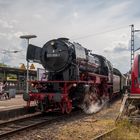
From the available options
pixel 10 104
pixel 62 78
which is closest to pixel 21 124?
pixel 62 78

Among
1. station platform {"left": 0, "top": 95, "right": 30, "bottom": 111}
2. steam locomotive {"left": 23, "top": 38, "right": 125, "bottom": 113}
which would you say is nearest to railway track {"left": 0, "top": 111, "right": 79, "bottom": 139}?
steam locomotive {"left": 23, "top": 38, "right": 125, "bottom": 113}

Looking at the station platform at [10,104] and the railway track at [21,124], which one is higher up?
the station platform at [10,104]

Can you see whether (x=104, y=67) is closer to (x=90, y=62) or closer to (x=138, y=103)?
(x=90, y=62)

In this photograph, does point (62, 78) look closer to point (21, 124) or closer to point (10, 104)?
point (21, 124)

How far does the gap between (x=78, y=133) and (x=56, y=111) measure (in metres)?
7.70

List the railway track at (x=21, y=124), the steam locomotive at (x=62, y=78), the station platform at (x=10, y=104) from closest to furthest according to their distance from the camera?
the railway track at (x=21, y=124), the steam locomotive at (x=62, y=78), the station platform at (x=10, y=104)

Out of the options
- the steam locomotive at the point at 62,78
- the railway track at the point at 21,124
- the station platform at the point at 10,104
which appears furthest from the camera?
the station platform at the point at 10,104

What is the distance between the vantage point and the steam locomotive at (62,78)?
17.9 metres

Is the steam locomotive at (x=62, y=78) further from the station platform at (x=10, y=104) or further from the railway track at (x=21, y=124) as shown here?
the station platform at (x=10, y=104)

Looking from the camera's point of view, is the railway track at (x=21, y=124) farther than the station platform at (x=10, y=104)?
No

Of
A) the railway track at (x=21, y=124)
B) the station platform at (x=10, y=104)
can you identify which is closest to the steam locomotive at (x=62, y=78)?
the railway track at (x=21, y=124)

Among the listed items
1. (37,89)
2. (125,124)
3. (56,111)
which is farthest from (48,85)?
(125,124)

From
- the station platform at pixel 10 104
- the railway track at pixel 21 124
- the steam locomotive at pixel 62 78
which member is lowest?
the railway track at pixel 21 124

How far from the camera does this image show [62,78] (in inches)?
750
